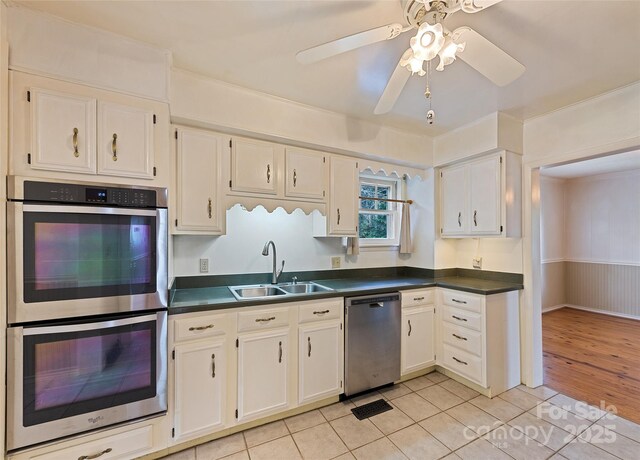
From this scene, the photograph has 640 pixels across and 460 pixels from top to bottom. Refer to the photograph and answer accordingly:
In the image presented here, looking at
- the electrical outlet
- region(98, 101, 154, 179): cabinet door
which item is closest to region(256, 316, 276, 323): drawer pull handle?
the electrical outlet

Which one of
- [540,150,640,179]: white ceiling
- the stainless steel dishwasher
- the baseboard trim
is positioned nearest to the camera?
the stainless steel dishwasher

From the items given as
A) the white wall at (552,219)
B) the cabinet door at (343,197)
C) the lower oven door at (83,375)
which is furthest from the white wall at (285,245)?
the white wall at (552,219)

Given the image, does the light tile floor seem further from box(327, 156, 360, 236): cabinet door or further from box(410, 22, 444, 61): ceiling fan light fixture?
box(410, 22, 444, 61): ceiling fan light fixture

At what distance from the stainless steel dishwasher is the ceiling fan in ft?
5.83

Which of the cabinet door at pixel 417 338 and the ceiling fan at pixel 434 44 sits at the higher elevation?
the ceiling fan at pixel 434 44

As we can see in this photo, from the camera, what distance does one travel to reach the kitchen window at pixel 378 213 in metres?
3.38

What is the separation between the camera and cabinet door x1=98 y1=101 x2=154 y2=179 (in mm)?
1635

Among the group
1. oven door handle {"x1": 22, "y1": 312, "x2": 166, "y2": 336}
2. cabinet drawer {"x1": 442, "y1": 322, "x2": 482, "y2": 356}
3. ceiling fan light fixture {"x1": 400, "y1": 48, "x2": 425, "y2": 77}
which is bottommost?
cabinet drawer {"x1": 442, "y1": 322, "x2": 482, "y2": 356}

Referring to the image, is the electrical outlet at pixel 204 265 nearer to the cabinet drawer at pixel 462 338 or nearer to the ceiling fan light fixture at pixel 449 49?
the ceiling fan light fixture at pixel 449 49

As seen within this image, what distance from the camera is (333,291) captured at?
7.79 feet

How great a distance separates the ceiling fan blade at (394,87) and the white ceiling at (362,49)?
312mm

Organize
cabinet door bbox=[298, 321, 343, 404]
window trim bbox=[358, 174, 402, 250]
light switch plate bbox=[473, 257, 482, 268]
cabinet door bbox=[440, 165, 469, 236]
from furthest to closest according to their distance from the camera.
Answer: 1. window trim bbox=[358, 174, 402, 250]
2. light switch plate bbox=[473, 257, 482, 268]
3. cabinet door bbox=[440, 165, 469, 236]
4. cabinet door bbox=[298, 321, 343, 404]

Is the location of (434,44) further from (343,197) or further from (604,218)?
(604,218)

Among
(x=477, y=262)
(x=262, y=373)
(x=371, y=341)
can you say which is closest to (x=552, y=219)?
(x=477, y=262)
